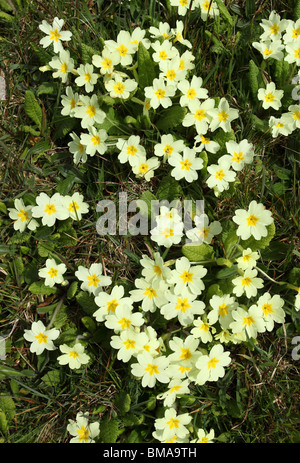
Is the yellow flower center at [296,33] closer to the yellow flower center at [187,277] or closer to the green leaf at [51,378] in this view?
the yellow flower center at [187,277]

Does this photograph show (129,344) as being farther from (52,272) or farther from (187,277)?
(52,272)

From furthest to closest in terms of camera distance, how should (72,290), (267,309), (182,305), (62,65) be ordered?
(62,65) < (72,290) < (267,309) < (182,305)

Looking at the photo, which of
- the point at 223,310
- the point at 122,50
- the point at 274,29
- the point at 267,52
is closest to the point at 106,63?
the point at 122,50

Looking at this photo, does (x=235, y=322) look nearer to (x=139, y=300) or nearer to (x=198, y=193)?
(x=139, y=300)

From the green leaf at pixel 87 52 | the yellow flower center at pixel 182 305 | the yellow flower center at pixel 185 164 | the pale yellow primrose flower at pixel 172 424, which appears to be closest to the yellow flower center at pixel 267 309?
the yellow flower center at pixel 182 305

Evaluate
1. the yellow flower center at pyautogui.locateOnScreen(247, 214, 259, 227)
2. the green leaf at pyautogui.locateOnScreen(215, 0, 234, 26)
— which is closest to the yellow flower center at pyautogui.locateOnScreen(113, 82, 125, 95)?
the green leaf at pyautogui.locateOnScreen(215, 0, 234, 26)

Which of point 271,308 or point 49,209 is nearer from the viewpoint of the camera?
point 271,308

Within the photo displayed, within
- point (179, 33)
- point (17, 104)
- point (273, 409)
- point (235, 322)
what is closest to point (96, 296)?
point (235, 322)
